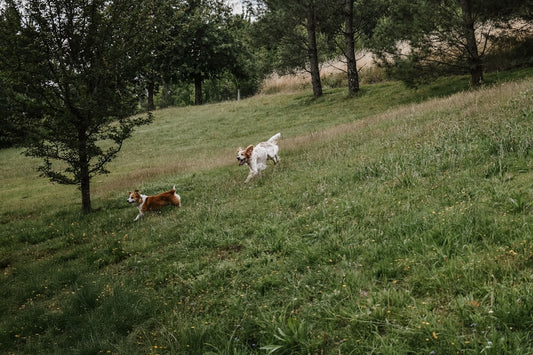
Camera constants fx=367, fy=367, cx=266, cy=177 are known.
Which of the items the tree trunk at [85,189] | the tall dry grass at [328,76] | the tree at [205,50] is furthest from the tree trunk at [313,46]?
the tree trunk at [85,189]

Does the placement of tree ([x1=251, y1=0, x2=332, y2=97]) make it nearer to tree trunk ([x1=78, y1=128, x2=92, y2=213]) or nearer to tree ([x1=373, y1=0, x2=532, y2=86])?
tree ([x1=373, y1=0, x2=532, y2=86])

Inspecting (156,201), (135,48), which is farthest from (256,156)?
(135,48)

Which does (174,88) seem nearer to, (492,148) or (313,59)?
(313,59)

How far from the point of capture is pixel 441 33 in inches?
680

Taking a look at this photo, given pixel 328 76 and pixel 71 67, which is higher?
pixel 328 76

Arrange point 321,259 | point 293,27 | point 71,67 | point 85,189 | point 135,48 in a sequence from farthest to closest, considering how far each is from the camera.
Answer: point 293,27, point 85,189, point 135,48, point 71,67, point 321,259

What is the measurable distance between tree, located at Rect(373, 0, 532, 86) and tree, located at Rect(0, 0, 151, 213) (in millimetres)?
12781

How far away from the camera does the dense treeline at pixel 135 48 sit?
33.1 ft

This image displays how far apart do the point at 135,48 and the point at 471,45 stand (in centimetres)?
1517

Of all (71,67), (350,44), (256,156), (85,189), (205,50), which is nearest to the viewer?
(71,67)

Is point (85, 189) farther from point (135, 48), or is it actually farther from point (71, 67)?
point (135, 48)

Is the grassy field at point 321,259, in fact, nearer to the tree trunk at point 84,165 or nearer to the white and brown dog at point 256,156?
the white and brown dog at point 256,156

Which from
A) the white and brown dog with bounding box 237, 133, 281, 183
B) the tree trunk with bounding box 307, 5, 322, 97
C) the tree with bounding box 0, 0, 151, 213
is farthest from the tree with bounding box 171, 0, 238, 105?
the white and brown dog with bounding box 237, 133, 281, 183

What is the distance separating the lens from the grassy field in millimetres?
3514
